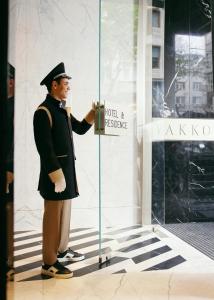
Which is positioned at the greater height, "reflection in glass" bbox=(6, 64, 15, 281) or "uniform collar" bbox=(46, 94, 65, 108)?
"uniform collar" bbox=(46, 94, 65, 108)

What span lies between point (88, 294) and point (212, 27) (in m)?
3.00

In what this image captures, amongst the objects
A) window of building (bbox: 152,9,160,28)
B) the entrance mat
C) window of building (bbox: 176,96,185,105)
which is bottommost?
the entrance mat

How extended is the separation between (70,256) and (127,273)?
20.3 inches

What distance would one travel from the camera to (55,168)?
209cm

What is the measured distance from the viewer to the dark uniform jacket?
2.11m

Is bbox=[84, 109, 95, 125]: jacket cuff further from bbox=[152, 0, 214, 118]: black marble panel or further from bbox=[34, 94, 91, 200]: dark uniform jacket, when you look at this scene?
bbox=[152, 0, 214, 118]: black marble panel

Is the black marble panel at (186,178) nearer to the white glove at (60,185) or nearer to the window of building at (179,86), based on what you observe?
the window of building at (179,86)

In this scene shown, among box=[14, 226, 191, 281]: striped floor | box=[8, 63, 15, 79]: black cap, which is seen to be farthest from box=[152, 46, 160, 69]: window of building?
box=[8, 63, 15, 79]: black cap

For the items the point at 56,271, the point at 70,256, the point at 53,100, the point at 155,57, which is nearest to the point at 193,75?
the point at 155,57

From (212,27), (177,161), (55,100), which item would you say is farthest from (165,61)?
(55,100)

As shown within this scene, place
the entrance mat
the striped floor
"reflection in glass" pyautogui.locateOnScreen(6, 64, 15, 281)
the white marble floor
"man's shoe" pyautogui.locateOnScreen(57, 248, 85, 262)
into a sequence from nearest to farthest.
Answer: "reflection in glass" pyautogui.locateOnScreen(6, 64, 15, 281) < the white marble floor < the striped floor < "man's shoe" pyautogui.locateOnScreen(57, 248, 85, 262) < the entrance mat

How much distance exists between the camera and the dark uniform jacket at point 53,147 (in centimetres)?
211

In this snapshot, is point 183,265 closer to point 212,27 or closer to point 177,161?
point 177,161

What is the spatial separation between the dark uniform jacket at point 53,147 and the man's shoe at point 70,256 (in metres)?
0.49
